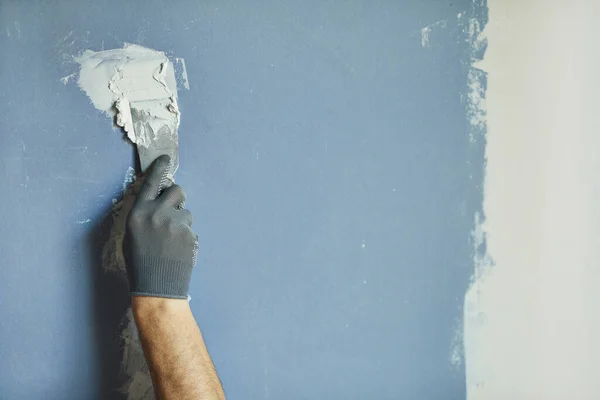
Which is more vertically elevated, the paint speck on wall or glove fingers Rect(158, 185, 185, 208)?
the paint speck on wall

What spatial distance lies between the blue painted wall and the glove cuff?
11 cm

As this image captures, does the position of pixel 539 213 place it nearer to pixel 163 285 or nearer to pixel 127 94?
pixel 163 285

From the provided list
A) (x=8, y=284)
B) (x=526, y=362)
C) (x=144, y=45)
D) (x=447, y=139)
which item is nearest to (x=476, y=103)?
(x=447, y=139)

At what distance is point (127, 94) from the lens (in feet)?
3.96

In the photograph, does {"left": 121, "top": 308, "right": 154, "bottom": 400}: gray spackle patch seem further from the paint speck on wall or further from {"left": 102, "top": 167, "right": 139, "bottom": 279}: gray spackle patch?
the paint speck on wall

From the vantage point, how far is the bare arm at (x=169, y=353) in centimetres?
117

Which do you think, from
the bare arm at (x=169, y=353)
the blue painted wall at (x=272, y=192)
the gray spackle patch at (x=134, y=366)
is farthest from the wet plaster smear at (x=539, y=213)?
the gray spackle patch at (x=134, y=366)

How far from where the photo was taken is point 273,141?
1.29 metres

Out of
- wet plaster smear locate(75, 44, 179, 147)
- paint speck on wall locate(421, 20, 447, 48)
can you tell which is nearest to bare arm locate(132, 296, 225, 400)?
wet plaster smear locate(75, 44, 179, 147)

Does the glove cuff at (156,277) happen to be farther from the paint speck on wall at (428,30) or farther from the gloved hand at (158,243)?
the paint speck on wall at (428,30)

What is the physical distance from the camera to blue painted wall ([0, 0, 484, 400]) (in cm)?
121

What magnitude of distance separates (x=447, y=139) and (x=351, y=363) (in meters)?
0.63

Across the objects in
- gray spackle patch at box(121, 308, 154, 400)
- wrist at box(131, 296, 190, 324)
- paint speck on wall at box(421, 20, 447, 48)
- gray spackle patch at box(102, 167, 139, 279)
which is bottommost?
gray spackle patch at box(121, 308, 154, 400)

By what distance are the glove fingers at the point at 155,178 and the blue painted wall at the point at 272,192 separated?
0.06m
